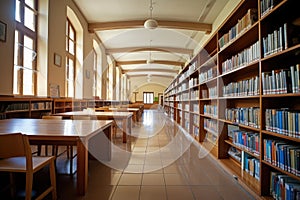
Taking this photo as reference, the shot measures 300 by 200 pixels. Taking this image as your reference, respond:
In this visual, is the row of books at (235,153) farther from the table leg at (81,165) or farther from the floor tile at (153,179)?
the table leg at (81,165)

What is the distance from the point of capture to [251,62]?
83.6 inches

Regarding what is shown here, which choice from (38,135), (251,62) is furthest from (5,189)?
(251,62)

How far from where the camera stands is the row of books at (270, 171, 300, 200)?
1.49m

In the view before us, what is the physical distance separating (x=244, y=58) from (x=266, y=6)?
0.67 meters

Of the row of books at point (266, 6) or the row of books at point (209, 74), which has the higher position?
the row of books at point (266, 6)

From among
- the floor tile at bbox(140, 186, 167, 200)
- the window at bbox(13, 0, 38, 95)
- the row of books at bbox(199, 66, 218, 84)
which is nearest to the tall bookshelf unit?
the row of books at bbox(199, 66, 218, 84)

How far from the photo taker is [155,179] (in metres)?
2.40

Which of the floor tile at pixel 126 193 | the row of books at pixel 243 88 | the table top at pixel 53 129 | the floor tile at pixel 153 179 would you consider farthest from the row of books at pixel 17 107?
the row of books at pixel 243 88

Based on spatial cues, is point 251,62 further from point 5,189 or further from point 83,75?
point 83,75

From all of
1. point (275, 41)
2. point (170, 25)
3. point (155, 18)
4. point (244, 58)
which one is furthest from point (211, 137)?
point (155, 18)

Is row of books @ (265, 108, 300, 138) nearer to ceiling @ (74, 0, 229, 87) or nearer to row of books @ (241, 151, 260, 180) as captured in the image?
row of books @ (241, 151, 260, 180)

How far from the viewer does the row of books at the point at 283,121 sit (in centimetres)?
147

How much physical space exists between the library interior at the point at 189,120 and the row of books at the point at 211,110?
0.04 metres

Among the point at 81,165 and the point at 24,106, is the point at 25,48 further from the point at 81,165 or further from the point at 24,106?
the point at 81,165
